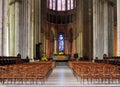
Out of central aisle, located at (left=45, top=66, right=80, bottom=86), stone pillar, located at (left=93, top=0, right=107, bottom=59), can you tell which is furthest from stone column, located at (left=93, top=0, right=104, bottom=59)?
central aisle, located at (left=45, top=66, right=80, bottom=86)

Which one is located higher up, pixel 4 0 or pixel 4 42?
pixel 4 0

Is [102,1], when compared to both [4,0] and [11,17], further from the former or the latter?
[4,0]

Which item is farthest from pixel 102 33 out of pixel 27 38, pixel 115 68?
pixel 115 68

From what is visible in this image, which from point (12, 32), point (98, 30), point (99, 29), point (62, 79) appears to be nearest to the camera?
point (62, 79)

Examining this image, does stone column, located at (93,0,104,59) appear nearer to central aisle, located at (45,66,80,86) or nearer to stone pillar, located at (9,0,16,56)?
stone pillar, located at (9,0,16,56)

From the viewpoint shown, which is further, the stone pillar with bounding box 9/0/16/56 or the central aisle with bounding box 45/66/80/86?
the stone pillar with bounding box 9/0/16/56

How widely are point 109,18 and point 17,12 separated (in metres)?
11.2

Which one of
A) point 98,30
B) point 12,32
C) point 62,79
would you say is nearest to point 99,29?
point 98,30

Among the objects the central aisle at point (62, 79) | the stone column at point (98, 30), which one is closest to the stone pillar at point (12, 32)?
the stone column at point (98, 30)

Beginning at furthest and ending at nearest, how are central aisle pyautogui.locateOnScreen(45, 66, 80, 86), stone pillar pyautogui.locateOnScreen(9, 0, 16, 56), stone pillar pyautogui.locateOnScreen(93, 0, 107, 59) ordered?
stone pillar pyautogui.locateOnScreen(93, 0, 107, 59)
stone pillar pyautogui.locateOnScreen(9, 0, 16, 56)
central aisle pyautogui.locateOnScreen(45, 66, 80, 86)

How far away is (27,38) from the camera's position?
41.3 metres

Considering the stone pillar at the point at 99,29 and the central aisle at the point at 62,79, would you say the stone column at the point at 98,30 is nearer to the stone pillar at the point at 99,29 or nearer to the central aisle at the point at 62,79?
the stone pillar at the point at 99,29

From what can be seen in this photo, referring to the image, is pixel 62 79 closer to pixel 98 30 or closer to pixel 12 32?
pixel 12 32

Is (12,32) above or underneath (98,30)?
underneath
